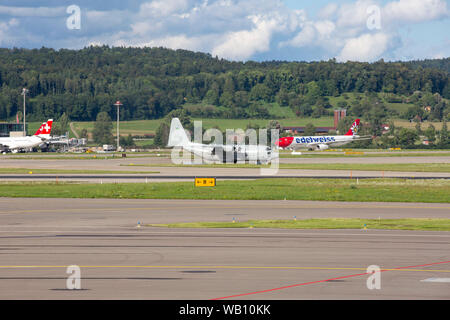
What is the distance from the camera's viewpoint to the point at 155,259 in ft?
65.3

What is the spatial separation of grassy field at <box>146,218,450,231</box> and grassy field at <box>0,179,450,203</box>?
11.7m

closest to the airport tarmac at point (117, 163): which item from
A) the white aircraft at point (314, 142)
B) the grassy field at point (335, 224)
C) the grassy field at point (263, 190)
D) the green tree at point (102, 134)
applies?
the grassy field at point (263, 190)

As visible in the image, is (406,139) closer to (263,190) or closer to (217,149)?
(217,149)

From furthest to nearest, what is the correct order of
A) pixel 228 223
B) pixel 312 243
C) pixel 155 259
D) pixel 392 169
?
1. pixel 392 169
2. pixel 228 223
3. pixel 312 243
4. pixel 155 259

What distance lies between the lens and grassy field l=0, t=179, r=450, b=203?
4312 centimetres

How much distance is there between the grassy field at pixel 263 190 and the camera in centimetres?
4312

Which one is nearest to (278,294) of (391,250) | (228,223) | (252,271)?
(252,271)

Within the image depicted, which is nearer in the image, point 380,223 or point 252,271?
point 252,271

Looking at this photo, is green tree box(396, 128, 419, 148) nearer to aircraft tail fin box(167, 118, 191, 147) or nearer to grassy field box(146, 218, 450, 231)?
aircraft tail fin box(167, 118, 191, 147)

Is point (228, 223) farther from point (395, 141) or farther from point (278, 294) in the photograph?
point (395, 141)

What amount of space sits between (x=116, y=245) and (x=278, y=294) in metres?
9.36

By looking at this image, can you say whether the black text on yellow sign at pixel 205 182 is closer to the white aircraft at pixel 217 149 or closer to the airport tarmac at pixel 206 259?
the airport tarmac at pixel 206 259

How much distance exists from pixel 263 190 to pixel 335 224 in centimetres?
1772
